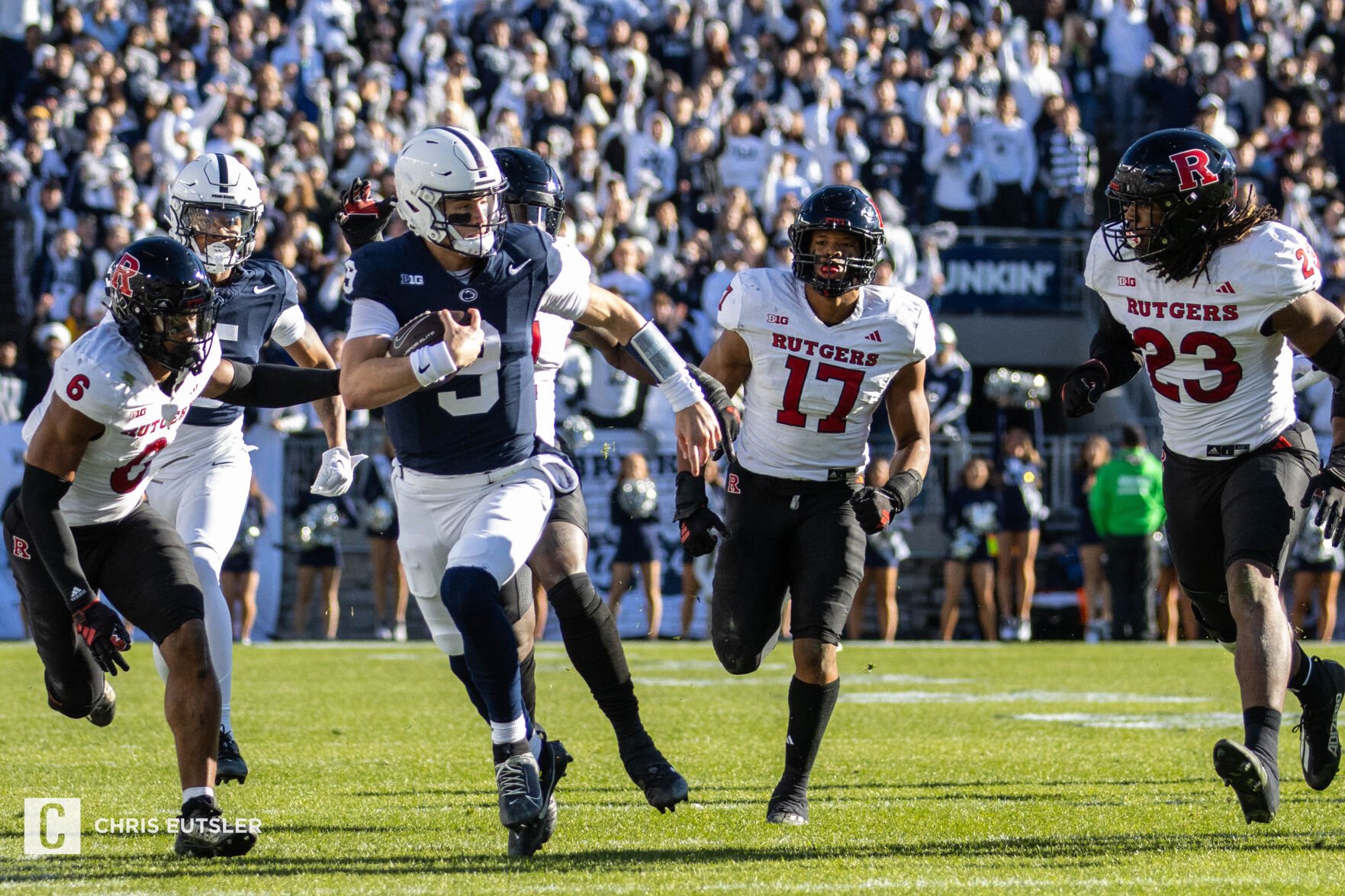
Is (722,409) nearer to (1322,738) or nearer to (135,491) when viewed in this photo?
(135,491)

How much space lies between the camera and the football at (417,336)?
4.54 metres

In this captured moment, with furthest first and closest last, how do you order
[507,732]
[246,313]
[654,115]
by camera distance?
[654,115] → [246,313] → [507,732]

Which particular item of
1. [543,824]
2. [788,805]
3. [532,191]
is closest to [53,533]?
[543,824]

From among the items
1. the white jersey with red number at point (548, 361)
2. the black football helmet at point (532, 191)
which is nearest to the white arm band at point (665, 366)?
the white jersey with red number at point (548, 361)

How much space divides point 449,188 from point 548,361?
0.91 m

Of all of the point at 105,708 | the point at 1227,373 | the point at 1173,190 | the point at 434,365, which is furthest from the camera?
the point at 105,708

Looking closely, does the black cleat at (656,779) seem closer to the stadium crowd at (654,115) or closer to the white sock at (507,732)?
the white sock at (507,732)

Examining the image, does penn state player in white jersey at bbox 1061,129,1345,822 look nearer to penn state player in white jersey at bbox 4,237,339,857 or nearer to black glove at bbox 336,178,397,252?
black glove at bbox 336,178,397,252

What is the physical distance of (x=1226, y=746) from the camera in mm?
4496

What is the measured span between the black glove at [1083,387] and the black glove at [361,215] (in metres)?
2.22

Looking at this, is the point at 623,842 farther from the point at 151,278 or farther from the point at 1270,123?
the point at 1270,123

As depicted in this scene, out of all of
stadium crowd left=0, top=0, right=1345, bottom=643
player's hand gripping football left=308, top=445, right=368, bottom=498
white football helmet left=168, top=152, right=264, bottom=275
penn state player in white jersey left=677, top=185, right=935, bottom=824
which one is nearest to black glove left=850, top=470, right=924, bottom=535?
penn state player in white jersey left=677, top=185, right=935, bottom=824

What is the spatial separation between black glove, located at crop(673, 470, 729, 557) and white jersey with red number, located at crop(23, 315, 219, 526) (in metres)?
1.35

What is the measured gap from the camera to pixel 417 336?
4551 mm
